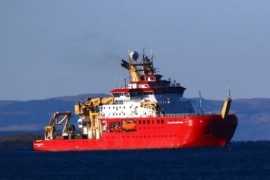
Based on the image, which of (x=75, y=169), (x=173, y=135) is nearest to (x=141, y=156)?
(x=173, y=135)

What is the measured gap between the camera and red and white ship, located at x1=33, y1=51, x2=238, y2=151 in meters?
121

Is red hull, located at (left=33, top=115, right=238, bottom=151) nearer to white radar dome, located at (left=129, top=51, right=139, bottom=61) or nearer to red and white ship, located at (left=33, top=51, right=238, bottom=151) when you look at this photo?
red and white ship, located at (left=33, top=51, right=238, bottom=151)

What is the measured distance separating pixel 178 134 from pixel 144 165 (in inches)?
756

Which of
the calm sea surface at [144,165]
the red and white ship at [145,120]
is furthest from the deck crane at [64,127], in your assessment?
the calm sea surface at [144,165]

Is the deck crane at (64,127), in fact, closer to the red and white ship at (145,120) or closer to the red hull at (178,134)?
the red and white ship at (145,120)

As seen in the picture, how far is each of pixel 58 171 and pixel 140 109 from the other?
25620 millimetres

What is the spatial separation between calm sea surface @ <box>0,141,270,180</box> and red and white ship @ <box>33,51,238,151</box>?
3.80ft

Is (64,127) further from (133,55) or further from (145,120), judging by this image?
(145,120)

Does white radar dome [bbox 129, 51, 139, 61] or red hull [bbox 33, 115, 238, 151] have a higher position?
white radar dome [bbox 129, 51, 139, 61]

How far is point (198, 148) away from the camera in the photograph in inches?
4919

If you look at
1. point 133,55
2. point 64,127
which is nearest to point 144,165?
point 133,55

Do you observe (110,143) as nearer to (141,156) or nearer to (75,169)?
(141,156)

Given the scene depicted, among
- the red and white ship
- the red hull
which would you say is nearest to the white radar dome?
the red and white ship

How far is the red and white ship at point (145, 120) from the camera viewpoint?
121125mm
